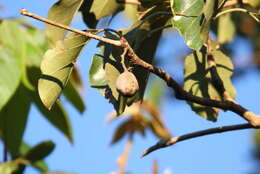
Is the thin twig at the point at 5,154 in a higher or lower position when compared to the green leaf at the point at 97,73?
lower

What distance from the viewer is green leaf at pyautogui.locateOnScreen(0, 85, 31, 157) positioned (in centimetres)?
183

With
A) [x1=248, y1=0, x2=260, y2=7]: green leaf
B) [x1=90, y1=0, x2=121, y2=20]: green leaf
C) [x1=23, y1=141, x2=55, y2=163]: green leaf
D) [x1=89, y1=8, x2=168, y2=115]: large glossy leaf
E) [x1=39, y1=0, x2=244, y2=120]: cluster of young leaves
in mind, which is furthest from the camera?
[x1=23, y1=141, x2=55, y2=163]: green leaf

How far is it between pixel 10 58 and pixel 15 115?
0.56ft

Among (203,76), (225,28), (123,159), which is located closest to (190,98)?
(203,76)

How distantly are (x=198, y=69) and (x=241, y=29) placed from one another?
4.18 m

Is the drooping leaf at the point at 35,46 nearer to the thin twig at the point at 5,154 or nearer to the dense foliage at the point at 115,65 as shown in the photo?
the dense foliage at the point at 115,65

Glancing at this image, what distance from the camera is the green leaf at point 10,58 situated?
1668mm

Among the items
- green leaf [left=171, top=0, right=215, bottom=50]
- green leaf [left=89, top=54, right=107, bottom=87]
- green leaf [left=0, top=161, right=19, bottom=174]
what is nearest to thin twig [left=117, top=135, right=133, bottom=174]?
green leaf [left=0, top=161, right=19, bottom=174]

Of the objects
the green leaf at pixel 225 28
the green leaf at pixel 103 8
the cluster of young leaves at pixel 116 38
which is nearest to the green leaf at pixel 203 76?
the cluster of young leaves at pixel 116 38

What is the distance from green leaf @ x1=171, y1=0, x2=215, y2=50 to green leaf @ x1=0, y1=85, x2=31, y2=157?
2.53 feet

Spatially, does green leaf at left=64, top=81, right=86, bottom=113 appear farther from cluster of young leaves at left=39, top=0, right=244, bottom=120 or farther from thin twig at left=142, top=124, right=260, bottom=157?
thin twig at left=142, top=124, right=260, bottom=157

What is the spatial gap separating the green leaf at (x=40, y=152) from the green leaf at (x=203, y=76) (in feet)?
1.62

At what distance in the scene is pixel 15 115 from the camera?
6.02 ft

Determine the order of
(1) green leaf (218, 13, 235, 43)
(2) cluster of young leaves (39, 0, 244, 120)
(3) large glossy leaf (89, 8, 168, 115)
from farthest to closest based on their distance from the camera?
(1) green leaf (218, 13, 235, 43) < (3) large glossy leaf (89, 8, 168, 115) < (2) cluster of young leaves (39, 0, 244, 120)
